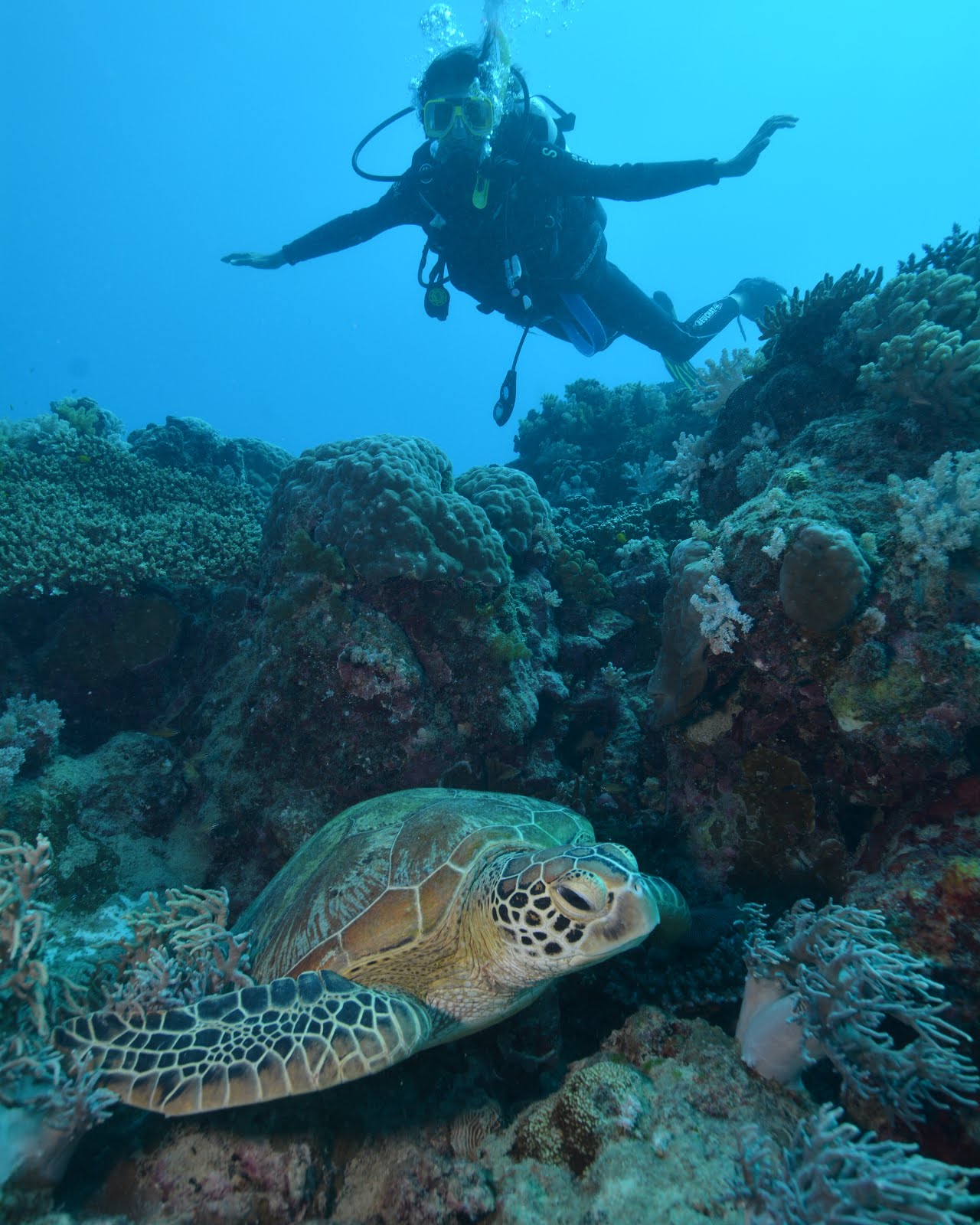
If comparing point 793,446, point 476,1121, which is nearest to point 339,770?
point 476,1121

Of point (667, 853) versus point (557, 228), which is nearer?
point (667, 853)

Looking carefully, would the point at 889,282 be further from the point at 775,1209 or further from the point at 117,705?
the point at 117,705

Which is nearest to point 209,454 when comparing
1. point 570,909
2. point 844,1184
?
point 570,909

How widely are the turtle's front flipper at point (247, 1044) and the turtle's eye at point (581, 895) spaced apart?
781 mm

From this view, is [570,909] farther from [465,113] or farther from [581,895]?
[465,113]

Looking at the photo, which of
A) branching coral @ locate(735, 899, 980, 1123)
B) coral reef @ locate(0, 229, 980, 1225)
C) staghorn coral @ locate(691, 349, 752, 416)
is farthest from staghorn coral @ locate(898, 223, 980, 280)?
branching coral @ locate(735, 899, 980, 1123)

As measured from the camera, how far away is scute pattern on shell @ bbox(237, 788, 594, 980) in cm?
279

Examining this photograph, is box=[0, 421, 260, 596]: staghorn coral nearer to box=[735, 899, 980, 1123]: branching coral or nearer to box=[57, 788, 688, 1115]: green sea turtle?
box=[57, 788, 688, 1115]: green sea turtle

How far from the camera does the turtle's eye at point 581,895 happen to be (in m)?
2.28

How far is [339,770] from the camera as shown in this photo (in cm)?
434

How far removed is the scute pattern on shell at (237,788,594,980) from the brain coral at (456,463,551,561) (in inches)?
111

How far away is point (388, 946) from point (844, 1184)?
6.14ft

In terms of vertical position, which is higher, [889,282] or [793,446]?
[889,282]

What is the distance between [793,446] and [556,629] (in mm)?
2540
